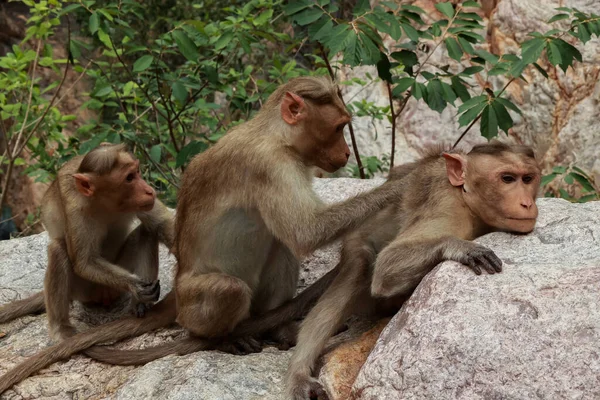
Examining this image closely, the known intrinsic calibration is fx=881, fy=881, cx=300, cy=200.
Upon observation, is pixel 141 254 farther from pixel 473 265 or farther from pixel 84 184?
pixel 473 265

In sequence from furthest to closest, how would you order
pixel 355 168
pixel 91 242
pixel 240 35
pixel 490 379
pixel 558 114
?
1. pixel 558 114
2. pixel 355 168
3. pixel 240 35
4. pixel 91 242
5. pixel 490 379

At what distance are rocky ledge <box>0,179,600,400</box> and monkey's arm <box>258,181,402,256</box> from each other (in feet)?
1.80

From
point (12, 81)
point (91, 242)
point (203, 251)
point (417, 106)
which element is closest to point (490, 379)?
point (203, 251)

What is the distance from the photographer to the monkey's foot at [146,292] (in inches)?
221

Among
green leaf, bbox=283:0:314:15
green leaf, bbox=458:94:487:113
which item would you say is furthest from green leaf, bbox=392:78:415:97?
green leaf, bbox=283:0:314:15

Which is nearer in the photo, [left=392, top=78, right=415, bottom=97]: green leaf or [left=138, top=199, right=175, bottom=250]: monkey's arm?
[left=138, top=199, right=175, bottom=250]: monkey's arm

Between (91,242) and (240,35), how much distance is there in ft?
7.75

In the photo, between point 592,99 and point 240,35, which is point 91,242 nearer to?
point 240,35

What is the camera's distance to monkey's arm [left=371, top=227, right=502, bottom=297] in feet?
13.2

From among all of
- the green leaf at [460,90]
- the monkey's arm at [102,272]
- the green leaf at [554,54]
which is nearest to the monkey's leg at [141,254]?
the monkey's arm at [102,272]

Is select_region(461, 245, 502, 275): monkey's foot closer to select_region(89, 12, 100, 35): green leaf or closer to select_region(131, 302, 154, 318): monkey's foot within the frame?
select_region(131, 302, 154, 318): monkey's foot

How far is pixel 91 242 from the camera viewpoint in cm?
576

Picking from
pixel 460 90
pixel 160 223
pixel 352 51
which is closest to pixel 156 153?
pixel 160 223

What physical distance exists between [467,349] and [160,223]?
2945 mm
